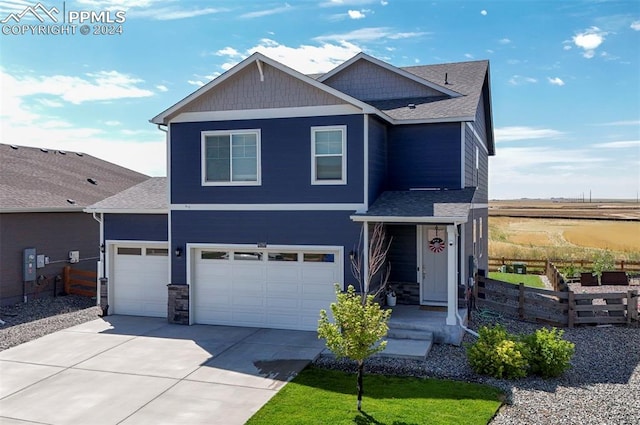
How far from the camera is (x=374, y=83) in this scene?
1694 centimetres

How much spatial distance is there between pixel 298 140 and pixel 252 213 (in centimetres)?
224

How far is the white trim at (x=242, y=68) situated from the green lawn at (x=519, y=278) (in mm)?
12212

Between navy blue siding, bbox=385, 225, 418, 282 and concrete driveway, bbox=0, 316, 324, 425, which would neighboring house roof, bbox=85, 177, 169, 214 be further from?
navy blue siding, bbox=385, 225, 418, 282

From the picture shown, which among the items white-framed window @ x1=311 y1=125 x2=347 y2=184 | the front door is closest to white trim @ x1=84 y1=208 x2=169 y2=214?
white-framed window @ x1=311 y1=125 x2=347 y2=184

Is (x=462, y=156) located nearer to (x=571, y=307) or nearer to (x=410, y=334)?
(x=571, y=307)

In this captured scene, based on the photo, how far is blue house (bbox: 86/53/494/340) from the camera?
12.7 m

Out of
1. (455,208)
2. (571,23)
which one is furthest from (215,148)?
(571,23)

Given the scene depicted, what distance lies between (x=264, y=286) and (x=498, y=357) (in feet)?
20.4

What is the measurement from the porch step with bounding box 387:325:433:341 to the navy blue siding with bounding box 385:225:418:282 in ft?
7.95

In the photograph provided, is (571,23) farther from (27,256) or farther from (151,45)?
(27,256)

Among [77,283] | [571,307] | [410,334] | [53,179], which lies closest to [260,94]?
[410,334]

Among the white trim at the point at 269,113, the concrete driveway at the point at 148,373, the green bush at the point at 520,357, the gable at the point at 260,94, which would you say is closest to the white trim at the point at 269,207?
the white trim at the point at 269,113

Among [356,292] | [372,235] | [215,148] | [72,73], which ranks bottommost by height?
[356,292]

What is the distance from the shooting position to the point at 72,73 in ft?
51.6
